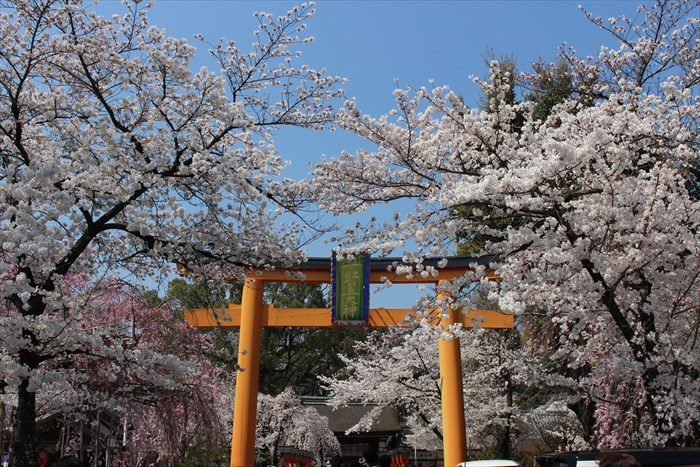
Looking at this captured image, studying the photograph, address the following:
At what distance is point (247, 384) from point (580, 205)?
9.26 meters

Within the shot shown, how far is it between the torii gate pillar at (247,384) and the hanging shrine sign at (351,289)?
1702 mm

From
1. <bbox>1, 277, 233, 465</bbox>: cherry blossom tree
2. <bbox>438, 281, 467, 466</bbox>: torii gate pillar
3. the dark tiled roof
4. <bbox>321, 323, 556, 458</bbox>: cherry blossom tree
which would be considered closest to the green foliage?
the dark tiled roof

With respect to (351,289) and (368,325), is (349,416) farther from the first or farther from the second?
(351,289)

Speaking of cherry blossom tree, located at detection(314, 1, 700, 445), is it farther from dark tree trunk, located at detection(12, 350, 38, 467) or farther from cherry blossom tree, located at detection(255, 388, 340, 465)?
cherry blossom tree, located at detection(255, 388, 340, 465)

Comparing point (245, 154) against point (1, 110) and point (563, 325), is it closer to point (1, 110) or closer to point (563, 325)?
point (1, 110)

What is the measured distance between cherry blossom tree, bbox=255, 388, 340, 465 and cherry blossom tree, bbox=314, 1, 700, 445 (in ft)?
64.2

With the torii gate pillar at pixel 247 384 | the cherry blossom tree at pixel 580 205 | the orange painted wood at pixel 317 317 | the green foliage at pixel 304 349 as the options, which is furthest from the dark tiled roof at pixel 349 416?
the cherry blossom tree at pixel 580 205

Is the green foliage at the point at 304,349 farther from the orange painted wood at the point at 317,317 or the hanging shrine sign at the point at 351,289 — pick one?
the hanging shrine sign at the point at 351,289

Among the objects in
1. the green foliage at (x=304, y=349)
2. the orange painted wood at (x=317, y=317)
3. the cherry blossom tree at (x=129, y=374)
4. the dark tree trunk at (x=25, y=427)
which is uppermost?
the green foliage at (x=304, y=349)

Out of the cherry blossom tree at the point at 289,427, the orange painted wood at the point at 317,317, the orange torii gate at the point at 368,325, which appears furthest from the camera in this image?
the cherry blossom tree at the point at 289,427

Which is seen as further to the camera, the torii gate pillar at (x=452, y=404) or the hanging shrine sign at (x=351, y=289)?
the hanging shrine sign at (x=351, y=289)

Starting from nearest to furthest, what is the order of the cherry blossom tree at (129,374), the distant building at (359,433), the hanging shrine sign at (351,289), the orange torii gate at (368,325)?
the cherry blossom tree at (129,374)
the orange torii gate at (368,325)
the hanging shrine sign at (351,289)
the distant building at (359,433)

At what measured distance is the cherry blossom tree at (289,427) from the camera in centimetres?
2600

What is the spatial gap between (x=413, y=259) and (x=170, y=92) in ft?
10.6
